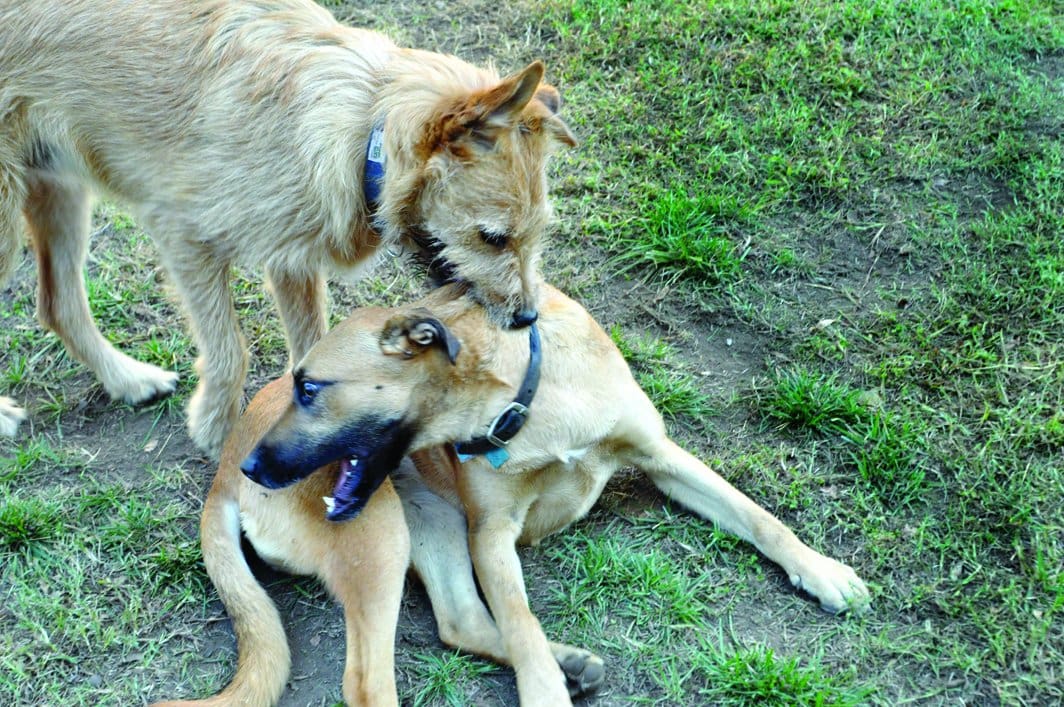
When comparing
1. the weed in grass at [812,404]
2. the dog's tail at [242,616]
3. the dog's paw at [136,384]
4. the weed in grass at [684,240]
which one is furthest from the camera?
the weed in grass at [684,240]

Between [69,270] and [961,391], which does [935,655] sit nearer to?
[961,391]

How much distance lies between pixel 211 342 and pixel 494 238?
4.61 feet

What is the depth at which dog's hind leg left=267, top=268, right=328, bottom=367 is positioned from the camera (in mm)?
4309

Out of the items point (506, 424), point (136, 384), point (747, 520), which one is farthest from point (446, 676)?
point (136, 384)

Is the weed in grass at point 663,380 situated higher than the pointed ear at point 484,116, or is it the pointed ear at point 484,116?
the pointed ear at point 484,116

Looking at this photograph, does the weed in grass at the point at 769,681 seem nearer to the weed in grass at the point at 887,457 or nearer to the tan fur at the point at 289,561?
the weed in grass at the point at 887,457

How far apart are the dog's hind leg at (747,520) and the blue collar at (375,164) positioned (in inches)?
55.6

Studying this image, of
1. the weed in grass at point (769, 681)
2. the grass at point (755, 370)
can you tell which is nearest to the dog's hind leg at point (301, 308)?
the grass at point (755, 370)

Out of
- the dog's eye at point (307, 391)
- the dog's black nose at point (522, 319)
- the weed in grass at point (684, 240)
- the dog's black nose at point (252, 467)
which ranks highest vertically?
the dog's black nose at point (522, 319)

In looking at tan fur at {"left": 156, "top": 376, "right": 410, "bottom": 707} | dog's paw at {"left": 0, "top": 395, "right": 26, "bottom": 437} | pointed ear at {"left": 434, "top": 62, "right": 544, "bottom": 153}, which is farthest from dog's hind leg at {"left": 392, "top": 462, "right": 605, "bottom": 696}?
dog's paw at {"left": 0, "top": 395, "right": 26, "bottom": 437}

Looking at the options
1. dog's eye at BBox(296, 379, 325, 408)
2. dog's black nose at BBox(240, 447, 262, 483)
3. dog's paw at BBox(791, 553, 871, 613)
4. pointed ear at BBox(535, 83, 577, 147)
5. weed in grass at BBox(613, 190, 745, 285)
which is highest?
pointed ear at BBox(535, 83, 577, 147)

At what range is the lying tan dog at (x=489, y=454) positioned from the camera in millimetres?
3373

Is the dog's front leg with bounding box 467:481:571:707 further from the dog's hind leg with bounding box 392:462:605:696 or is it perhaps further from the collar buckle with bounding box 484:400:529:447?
the collar buckle with bounding box 484:400:529:447

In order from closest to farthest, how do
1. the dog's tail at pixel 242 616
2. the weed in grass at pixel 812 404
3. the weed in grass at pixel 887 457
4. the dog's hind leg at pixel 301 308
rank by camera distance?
1. the dog's tail at pixel 242 616
2. the weed in grass at pixel 887 457
3. the weed in grass at pixel 812 404
4. the dog's hind leg at pixel 301 308
